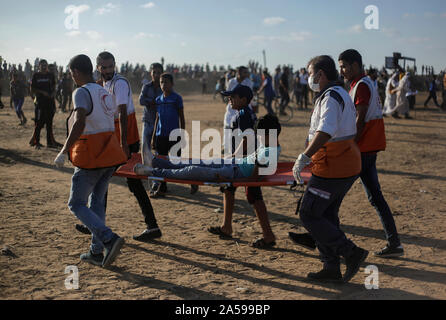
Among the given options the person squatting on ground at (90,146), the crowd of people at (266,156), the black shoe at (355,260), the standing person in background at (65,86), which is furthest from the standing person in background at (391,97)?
the person squatting on ground at (90,146)

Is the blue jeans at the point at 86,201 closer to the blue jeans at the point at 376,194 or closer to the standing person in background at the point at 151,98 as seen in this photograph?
the blue jeans at the point at 376,194

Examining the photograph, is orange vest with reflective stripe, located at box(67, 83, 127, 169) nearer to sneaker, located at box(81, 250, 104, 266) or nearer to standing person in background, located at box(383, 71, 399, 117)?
sneaker, located at box(81, 250, 104, 266)

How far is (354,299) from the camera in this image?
3.87 metres

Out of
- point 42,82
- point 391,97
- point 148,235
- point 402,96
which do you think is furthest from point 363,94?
point 391,97

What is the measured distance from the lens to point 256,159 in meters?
4.94

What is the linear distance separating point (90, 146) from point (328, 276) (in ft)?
8.14

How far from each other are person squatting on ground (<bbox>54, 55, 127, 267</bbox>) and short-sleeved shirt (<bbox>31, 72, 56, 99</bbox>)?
24.2 feet

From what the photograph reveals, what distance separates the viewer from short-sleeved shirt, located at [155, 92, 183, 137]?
6918 millimetres

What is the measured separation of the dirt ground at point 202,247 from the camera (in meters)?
4.05

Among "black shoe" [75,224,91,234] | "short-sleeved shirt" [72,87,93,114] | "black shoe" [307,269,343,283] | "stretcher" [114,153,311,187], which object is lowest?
"black shoe" [307,269,343,283]

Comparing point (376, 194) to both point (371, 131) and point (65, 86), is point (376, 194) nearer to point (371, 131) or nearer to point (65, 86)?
point (371, 131)

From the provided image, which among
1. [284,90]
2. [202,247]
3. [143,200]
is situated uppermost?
[284,90]

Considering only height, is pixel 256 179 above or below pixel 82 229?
above

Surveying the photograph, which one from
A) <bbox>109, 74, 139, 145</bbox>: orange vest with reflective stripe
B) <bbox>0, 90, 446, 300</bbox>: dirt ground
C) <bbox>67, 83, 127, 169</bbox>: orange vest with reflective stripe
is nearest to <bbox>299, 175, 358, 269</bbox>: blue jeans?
<bbox>0, 90, 446, 300</bbox>: dirt ground
